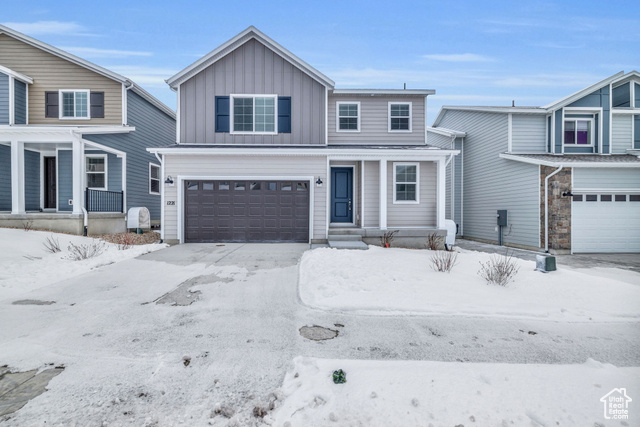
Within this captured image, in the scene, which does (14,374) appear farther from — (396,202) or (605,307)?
(396,202)

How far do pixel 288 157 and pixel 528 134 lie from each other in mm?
10142

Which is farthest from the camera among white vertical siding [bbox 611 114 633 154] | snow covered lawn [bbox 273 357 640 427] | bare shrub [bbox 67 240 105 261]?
white vertical siding [bbox 611 114 633 154]

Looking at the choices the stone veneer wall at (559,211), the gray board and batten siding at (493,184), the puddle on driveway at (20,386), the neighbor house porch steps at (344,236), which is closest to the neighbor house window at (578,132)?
the gray board and batten siding at (493,184)

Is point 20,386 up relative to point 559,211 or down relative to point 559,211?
down

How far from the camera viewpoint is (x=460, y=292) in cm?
492

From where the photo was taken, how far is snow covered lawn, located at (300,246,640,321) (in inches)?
166

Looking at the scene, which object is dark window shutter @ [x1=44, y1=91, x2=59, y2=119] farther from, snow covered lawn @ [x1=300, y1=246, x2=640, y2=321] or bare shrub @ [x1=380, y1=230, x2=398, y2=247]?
bare shrub @ [x1=380, y1=230, x2=398, y2=247]

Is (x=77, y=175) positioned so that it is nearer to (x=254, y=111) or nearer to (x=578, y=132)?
(x=254, y=111)

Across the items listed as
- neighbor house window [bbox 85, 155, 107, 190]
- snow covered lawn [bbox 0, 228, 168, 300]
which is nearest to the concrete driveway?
snow covered lawn [bbox 0, 228, 168, 300]

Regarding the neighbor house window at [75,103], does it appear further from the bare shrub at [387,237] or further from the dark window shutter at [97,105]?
the bare shrub at [387,237]

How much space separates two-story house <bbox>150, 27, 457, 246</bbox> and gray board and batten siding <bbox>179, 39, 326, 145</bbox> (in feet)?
0.12

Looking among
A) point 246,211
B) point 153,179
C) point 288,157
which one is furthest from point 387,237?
point 153,179

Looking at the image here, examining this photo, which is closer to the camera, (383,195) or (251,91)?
(383,195)

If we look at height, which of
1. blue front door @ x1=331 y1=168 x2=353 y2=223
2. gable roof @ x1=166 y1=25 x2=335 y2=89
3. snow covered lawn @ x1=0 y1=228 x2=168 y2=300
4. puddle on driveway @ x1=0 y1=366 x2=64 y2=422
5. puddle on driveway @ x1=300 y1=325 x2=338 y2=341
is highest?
gable roof @ x1=166 y1=25 x2=335 y2=89
